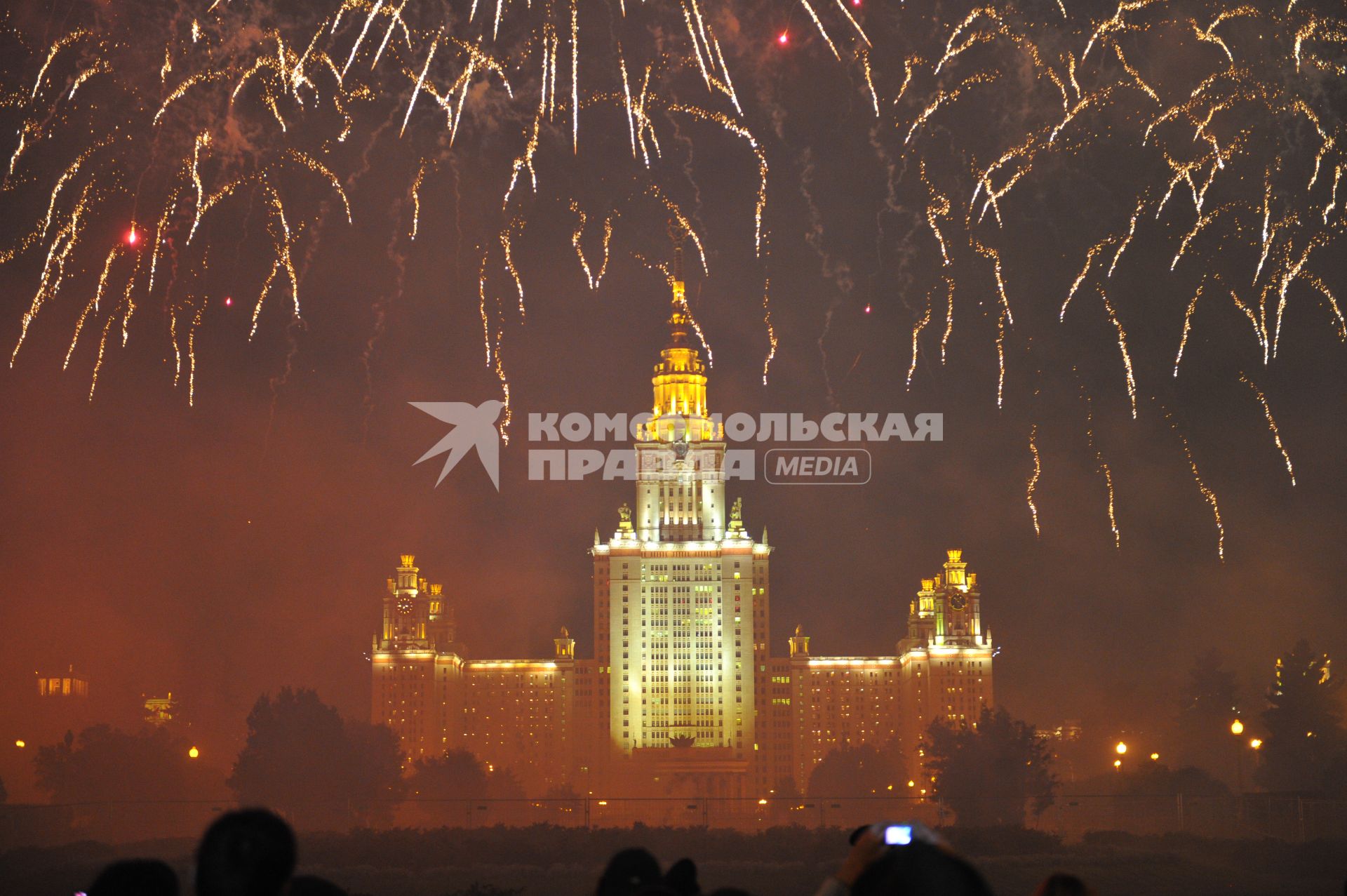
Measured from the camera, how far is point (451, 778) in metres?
119

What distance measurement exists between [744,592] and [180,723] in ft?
171

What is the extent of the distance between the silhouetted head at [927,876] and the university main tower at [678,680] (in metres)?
130

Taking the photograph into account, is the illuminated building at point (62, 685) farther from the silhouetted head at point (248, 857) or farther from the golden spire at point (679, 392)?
the silhouetted head at point (248, 857)

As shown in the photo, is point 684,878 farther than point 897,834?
Yes

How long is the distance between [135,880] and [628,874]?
322cm

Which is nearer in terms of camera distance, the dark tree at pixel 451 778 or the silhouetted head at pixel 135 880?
the silhouetted head at pixel 135 880

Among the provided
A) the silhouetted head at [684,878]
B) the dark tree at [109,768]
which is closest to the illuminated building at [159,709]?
the dark tree at [109,768]

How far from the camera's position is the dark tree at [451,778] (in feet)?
387

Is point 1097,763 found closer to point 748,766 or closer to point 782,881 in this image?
point 748,766

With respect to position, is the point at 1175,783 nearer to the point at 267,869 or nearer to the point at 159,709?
the point at 159,709

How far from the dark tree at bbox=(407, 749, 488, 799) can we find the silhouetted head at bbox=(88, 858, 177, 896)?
111 meters

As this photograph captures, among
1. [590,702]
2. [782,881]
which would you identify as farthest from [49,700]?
[782,881]

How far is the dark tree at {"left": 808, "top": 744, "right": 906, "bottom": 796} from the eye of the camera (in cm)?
12719

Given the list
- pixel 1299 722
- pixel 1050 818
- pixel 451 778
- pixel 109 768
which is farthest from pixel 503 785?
pixel 1299 722
